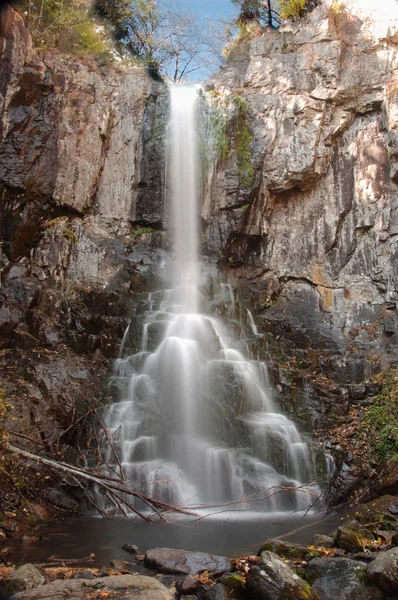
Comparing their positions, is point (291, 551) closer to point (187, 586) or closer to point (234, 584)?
point (234, 584)

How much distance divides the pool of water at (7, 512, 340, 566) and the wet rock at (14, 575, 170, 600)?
960 mm

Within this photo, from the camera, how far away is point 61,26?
16.1 metres

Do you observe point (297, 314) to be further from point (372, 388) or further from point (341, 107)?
point (341, 107)

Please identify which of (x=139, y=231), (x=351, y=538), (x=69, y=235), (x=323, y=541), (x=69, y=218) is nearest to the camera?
(x=351, y=538)

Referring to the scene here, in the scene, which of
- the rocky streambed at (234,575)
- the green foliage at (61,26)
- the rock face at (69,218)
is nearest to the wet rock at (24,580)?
the rocky streambed at (234,575)

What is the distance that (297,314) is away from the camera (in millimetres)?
14664

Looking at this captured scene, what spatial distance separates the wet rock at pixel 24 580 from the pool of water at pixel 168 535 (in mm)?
878

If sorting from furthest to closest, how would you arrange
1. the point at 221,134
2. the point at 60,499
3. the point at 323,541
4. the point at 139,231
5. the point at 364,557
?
the point at 221,134, the point at 139,231, the point at 60,499, the point at 323,541, the point at 364,557

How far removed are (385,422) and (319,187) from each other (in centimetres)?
892

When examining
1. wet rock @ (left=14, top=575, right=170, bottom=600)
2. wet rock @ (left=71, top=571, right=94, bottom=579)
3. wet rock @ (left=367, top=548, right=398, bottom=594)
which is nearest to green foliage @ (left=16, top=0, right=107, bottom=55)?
wet rock @ (left=71, top=571, right=94, bottom=579)

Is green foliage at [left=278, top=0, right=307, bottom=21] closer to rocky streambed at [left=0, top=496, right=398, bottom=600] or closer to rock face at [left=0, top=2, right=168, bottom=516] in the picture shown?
rock face at [left=0, top=2, right=168, bottom=516]

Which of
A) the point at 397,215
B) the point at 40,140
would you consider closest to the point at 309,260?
the point at 397,215

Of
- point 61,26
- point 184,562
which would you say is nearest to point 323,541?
point 184,562

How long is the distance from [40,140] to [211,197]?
5896 mm
